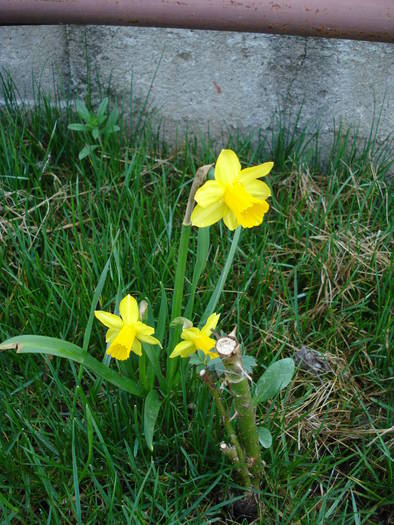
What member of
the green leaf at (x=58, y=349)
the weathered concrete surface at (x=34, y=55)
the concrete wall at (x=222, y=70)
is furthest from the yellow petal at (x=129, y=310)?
the weathered concrete surface at (x=34, y=55)

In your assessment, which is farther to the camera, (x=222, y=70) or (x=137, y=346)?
(x=222, y=70)

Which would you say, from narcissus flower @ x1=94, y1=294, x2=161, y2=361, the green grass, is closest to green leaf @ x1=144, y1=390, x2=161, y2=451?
the green grass

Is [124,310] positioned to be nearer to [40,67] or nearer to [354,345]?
[354,345]


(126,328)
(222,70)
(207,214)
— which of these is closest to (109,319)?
(126,328)

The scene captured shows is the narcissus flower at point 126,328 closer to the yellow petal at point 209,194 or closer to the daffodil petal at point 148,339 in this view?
the daffodil petal at point 148,339

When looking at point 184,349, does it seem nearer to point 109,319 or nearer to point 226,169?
point 109,319

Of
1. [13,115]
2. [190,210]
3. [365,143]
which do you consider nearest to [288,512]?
[190,210]
